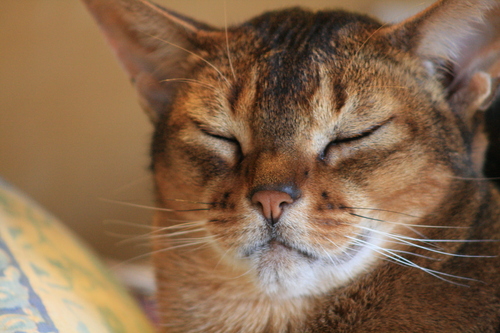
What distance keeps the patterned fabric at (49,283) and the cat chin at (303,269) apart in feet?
1.44

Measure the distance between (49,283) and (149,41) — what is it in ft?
2.55

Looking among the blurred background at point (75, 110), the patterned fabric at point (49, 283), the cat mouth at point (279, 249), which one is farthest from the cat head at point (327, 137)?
the blurred background at point (75, 110)

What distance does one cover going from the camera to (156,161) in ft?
4.97

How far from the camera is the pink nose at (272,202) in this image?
3.51ft

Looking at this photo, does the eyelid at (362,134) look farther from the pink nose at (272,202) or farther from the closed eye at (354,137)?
the pink nose at (272,202)

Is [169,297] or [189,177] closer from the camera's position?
[189,177]

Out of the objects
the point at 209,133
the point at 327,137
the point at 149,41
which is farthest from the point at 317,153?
the point at 149,41

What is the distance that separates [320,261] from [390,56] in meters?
0.57

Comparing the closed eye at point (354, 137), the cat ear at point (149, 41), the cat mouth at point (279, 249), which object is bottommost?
the cat mouth at point (279, 249)

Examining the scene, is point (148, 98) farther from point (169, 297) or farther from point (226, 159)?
point (169, 297)

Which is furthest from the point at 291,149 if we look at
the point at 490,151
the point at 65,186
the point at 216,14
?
the point at 65,186

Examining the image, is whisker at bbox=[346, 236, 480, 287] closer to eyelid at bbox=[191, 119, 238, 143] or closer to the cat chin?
the cat chin

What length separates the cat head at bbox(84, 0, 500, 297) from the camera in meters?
1.14

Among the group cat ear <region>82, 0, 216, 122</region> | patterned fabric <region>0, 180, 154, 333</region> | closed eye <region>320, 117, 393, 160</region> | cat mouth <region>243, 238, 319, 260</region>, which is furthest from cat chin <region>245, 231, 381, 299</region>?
cat ear <region>82, 0, 216, 122</region>
